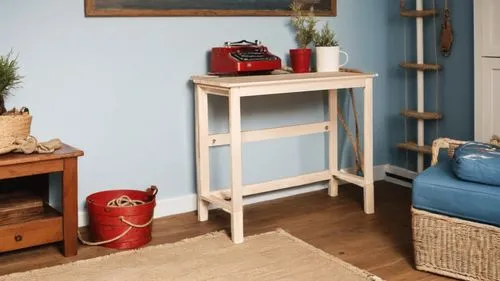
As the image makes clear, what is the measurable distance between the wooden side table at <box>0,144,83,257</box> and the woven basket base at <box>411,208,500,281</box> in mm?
1486

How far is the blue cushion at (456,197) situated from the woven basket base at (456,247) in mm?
30

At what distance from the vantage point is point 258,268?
8.77ft

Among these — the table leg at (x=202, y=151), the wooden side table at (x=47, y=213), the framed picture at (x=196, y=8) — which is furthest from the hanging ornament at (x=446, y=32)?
the wooden side table at (x=47, y=213)

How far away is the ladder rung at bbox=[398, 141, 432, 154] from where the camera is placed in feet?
12.7

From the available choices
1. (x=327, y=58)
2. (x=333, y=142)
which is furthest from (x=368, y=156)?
(x=327, y=58)

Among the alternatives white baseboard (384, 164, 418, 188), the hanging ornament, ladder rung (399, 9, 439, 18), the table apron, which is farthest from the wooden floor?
ladder rung (399, 9, 439, 18)

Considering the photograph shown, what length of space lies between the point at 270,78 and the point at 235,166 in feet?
1.60

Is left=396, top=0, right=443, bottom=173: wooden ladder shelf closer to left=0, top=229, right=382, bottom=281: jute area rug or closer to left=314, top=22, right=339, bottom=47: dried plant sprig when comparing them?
left=314, top=22, right=339, bottom=47: dried plant sprig

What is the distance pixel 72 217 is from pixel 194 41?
118cm

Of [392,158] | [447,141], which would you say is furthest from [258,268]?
[392,158]

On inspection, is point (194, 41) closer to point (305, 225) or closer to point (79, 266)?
point (305, 225)

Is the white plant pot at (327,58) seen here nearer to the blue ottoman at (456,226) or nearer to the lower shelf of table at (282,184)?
the lower shelf of table at (282,184)

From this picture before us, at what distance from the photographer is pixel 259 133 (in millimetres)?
3549

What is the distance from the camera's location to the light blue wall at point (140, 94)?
3.05 meters
